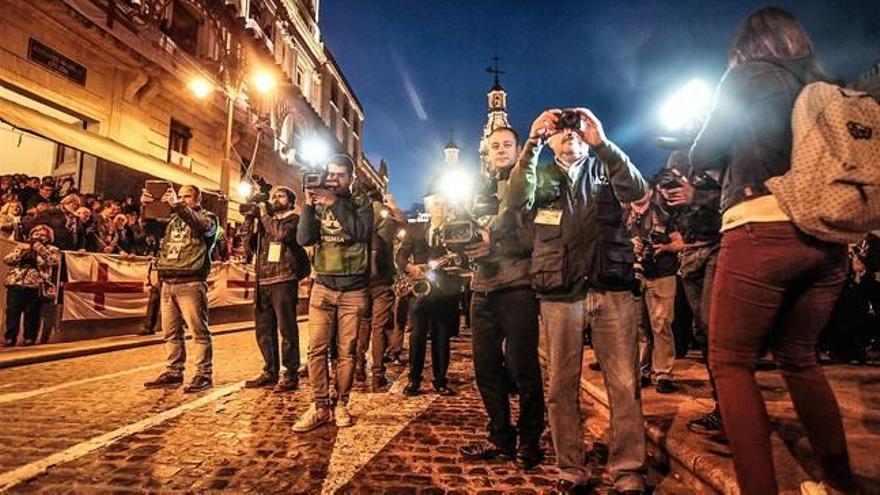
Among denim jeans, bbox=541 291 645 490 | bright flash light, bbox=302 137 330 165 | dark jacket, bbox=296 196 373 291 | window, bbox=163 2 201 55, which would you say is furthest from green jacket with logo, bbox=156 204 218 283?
bright flash light, bbox=302 137 330 165

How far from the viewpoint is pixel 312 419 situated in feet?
12.9

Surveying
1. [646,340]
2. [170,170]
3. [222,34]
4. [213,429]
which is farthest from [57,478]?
[222,34]

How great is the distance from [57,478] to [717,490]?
366cm

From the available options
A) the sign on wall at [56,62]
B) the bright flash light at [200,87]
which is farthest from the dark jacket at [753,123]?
the bright flash light at [200,87]

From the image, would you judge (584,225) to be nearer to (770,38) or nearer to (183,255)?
(770,38)

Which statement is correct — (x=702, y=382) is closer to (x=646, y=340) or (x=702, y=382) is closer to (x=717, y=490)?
(x=646, y=340)

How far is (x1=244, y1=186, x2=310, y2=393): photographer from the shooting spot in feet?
18.4

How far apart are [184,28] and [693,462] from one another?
20.8m

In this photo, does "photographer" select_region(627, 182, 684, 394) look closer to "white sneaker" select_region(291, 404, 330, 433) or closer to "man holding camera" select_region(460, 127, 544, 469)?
"man holding camera" select_region(460, 127, 544, 469)

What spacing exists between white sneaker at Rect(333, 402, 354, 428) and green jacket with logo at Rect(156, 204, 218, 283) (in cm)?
266

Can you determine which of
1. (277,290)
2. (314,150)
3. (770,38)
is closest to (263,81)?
(314,150)

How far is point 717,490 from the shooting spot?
2566 millimetres

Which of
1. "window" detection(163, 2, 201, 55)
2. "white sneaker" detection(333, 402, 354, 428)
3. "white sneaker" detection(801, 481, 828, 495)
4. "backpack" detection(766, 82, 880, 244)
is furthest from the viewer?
"window" detection(163, 2, 201, 55)

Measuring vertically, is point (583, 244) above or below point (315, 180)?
below
